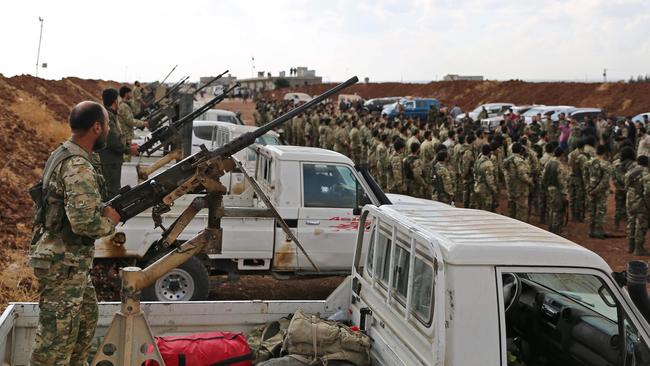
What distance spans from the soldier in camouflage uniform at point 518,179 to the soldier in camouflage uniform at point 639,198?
1.73 meters

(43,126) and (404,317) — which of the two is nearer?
(404,317)

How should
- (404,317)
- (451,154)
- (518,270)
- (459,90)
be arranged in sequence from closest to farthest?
1. (518,270)
2. (404,317)
3. (451,154)
4. (459,90)

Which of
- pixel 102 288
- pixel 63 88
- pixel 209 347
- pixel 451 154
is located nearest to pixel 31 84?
pixel 63 88

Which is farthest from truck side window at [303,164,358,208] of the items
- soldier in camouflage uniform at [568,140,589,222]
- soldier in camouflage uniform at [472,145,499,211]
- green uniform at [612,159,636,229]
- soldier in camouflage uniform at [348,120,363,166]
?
soldier in camouflage uniform at [348,120,363,166]

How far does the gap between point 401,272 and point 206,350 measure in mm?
1281

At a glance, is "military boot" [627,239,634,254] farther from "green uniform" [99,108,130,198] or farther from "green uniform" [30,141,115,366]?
"green uniform" [30,141,115,366]

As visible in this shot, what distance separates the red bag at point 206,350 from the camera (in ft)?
12.7

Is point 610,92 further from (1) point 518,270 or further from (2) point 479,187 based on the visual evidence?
(1) point 518,270

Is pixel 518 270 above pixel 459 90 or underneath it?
underneath

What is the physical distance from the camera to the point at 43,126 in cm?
2422

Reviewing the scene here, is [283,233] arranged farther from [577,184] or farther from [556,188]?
[577,184]

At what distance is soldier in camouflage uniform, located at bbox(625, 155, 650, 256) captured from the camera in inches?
403

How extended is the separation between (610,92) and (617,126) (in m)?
24.7

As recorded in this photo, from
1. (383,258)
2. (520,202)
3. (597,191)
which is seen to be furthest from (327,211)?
(597,191)
